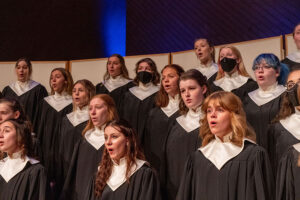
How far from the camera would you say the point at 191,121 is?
13.1ft

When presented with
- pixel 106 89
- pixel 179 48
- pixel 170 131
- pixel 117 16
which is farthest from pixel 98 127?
pixel 117 16

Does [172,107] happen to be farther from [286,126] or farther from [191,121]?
[286,126]

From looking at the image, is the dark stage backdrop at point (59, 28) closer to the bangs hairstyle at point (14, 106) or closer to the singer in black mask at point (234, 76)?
the bangs hairstyle at point (14, 106)

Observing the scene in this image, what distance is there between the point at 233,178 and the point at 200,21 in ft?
17.0

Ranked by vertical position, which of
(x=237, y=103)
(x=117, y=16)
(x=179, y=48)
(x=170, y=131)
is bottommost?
(x=170, y=131)

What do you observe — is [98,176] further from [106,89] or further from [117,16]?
[117,16]

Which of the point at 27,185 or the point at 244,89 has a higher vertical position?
the point at 244,89

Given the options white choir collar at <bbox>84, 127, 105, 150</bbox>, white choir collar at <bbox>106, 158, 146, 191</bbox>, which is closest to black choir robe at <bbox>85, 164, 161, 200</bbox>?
white choir collar at <bbox>106, 158, 146, 191</bbox>

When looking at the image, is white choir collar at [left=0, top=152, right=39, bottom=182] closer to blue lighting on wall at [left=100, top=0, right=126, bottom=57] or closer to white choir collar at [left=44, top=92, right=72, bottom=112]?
white choir collar at [left=44, top=92, right=72, bottom=112]

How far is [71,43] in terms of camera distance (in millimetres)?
8719

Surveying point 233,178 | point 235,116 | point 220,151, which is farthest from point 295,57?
point 233,178

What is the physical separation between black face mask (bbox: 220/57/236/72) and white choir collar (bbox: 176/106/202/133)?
96cm

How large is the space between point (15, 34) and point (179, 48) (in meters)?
2.85

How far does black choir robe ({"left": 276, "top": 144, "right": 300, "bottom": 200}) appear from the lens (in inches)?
115
